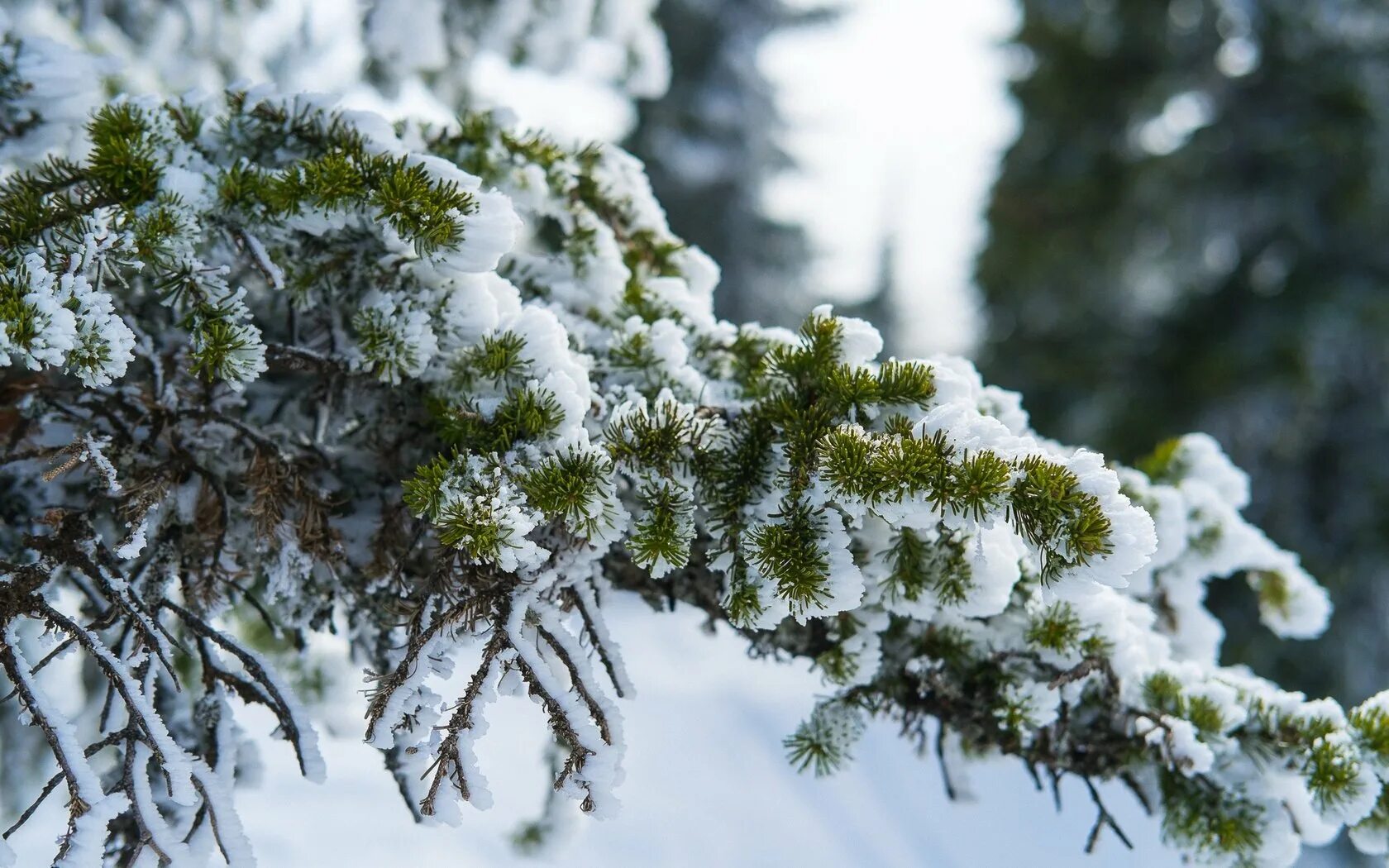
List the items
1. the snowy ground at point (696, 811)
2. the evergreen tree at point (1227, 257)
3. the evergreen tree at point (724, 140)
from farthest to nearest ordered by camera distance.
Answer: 1. the evergreen tree at point (724, 140)
2. the evergreen tree at point (1227, 257)
3. the snowy ground at point (696, 811)

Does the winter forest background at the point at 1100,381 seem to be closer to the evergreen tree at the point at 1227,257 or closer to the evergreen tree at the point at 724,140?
the evergreen tree at the point at 1227,257

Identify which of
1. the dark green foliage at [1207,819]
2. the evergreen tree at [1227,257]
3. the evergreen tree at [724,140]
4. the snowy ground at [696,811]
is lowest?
the dark green foliage at [1207,819]

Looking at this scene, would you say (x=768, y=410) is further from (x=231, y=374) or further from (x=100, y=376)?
(x=100, y=376)

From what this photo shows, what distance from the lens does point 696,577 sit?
1.69 meters

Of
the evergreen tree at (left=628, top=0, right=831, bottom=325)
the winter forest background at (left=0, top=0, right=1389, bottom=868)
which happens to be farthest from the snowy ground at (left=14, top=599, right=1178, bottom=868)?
the evergreen tree at (left=628, top=0, right=831, bottom=325)

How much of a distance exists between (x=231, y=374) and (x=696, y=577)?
87cm

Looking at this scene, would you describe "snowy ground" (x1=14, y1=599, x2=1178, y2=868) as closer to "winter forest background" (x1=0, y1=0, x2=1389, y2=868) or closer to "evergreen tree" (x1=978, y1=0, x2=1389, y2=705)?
"winter forest background" (x1=0, y1=0, x2=1389, y2=868)

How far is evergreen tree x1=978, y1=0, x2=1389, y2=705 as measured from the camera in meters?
6.81

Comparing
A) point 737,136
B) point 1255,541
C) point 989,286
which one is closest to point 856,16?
point 737,136

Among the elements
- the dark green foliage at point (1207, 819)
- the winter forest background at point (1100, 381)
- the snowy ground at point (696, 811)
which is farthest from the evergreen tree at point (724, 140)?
the dark green foliage at point (1207, 819)

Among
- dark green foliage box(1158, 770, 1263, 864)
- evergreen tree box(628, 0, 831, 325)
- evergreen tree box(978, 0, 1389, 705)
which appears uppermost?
evergreen tree box(628, 0, 831, 325)

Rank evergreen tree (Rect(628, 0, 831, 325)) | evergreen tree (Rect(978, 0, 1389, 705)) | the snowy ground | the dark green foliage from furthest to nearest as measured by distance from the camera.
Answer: evergreen tree (Rect(628, 0, 831, 325)) < evergreen tree (Rect(978, 0, 1389, 705)) < the snowy ground < the dark green foliage

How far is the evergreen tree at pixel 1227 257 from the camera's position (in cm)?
681

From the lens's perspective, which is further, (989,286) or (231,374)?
(989,286)
